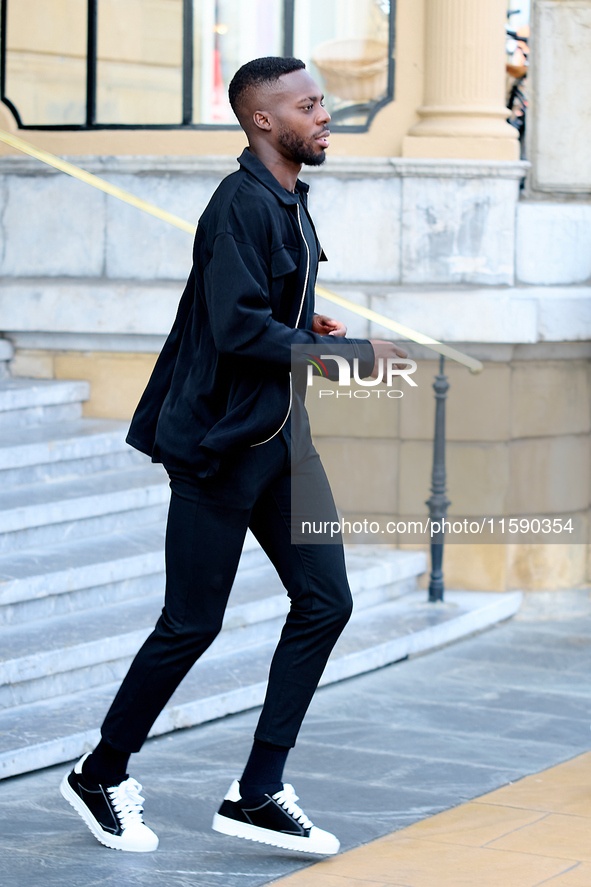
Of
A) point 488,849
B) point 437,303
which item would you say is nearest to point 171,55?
point 437,303

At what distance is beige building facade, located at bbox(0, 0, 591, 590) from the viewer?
702 centimetres

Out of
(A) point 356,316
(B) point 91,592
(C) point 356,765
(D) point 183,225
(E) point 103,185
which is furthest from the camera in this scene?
(A) point 356,316

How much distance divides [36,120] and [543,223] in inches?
124

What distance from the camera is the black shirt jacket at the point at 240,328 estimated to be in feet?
10.9

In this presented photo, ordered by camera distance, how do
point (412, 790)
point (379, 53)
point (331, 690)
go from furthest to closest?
point (379, 53) → point (331, 690) → point (412, 790)

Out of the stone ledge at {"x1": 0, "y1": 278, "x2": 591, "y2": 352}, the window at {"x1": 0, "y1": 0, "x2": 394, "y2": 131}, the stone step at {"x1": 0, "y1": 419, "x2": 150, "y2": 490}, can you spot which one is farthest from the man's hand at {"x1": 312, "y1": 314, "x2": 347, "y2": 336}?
the window at {"x1": 0, "y1": 0, "x2": 394, "y2": 131}

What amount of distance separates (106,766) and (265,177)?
64.7 inches

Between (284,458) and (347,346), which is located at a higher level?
(347,346)

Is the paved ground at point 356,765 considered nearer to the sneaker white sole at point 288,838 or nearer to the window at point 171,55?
the sneaker white sole at point 288,838

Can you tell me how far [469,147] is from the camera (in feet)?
23.2

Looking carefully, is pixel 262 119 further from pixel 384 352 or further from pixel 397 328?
pixel 397 328

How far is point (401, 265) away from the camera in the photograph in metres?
7.12

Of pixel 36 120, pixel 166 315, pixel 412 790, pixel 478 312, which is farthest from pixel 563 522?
pixel 36 120

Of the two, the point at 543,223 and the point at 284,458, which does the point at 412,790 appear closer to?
the point at 284,458
